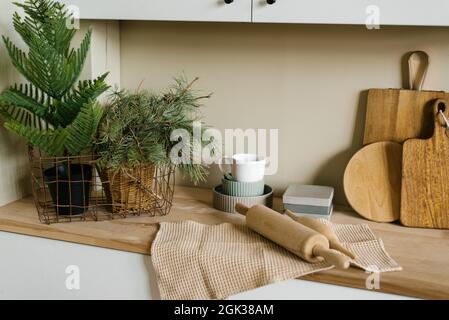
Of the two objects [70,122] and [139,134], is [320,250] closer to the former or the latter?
[139,134]

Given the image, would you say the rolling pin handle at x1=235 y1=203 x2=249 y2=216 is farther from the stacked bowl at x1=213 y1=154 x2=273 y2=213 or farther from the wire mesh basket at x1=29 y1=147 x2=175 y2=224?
the wire mesh basket at x1=29 y1=147 x2=175 y2=224

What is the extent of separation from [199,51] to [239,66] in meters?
0.13

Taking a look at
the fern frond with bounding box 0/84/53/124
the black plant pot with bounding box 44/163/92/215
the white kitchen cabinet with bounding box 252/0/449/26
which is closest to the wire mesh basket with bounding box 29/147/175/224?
the black plant pot with bounding box 44/163/92/215

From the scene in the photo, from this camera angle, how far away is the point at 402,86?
1535mm

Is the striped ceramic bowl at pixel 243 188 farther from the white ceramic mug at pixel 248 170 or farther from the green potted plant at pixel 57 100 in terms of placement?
the green potted plant at pixel 57 100

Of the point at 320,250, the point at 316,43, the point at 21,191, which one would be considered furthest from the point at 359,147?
the point at 21,191

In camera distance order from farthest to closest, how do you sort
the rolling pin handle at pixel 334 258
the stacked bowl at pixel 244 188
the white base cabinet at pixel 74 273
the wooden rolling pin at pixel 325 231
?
1. the stacked bowl at pixel 244 188
2. the white base cabinet at pixel 74 273
3. the wooden rolling pin at pixel 325 231
4. the rolling pin handle at pixel 334 258

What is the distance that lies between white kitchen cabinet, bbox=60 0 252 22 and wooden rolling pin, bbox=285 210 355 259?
0.49 meters

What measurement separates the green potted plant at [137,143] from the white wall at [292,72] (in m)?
0.22

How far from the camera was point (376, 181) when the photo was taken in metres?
1.51

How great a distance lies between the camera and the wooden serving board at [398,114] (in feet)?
4.88

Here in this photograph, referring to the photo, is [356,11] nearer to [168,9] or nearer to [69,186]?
[168,9]

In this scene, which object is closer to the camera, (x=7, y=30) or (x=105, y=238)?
(x=105, y=238)

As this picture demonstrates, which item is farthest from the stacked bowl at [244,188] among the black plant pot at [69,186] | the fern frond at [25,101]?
the fern frond at [25,101]
